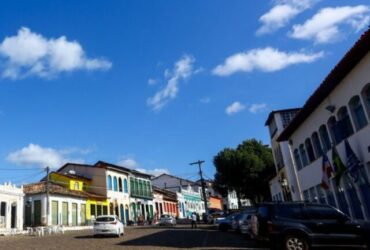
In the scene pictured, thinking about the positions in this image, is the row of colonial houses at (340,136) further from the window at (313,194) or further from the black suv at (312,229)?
the black suv at (312,229)

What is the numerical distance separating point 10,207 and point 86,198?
14226 mm

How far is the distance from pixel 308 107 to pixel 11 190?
2788 centimetres

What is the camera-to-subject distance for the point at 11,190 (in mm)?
37125

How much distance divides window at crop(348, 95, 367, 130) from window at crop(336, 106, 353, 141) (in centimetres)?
68

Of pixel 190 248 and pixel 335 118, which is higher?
pixel 335 118

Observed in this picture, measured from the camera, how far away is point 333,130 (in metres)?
20.4

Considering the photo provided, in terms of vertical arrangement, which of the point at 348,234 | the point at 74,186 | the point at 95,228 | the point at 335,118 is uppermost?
the point at 74,186

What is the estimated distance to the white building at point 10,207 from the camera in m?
35.8

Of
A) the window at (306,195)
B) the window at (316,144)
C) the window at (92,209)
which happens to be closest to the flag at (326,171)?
the window at (316,144)

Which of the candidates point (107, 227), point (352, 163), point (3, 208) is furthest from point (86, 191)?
point (352, 163)

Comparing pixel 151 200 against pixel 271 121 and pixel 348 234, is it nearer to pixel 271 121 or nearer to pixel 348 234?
pixel 271 121

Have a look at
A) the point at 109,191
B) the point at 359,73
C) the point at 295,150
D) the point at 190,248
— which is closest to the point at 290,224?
the point at 190,248

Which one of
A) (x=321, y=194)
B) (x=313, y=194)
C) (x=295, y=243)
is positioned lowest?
(x=295, y=243)

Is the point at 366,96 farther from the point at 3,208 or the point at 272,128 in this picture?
the point at 3,208
